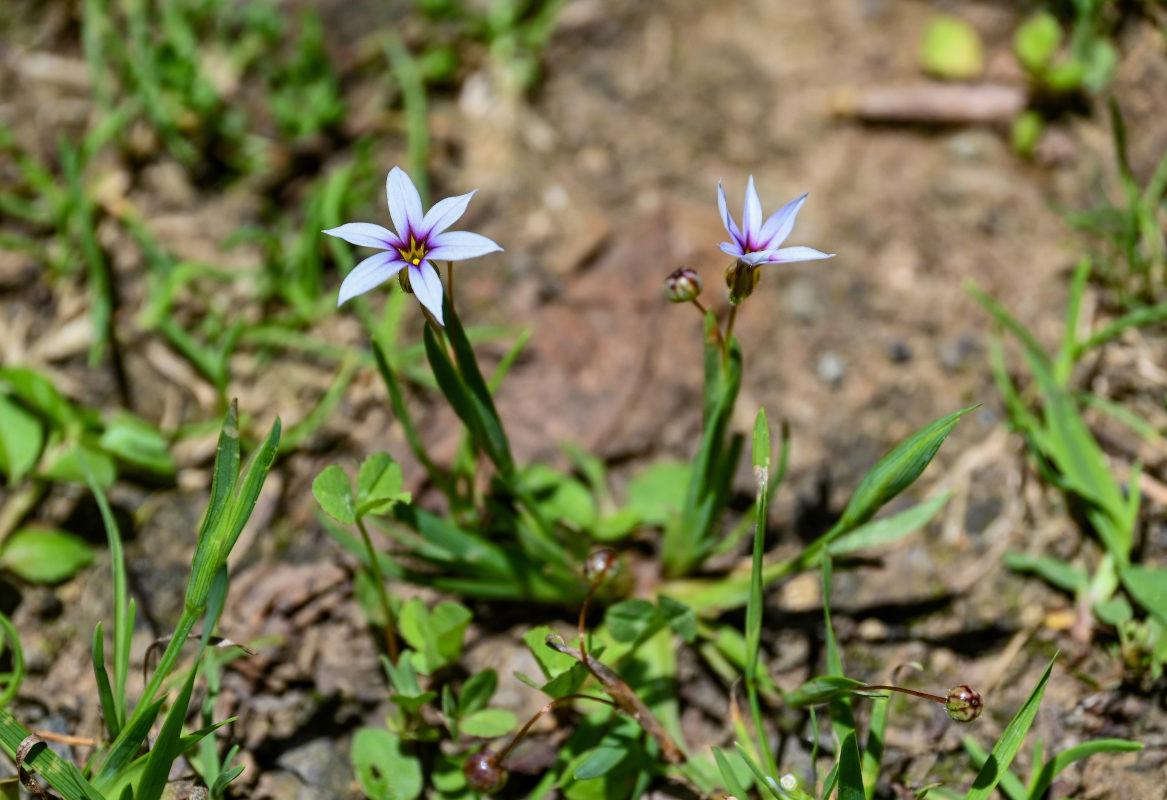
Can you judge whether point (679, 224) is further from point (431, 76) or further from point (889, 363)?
point (431, 76)

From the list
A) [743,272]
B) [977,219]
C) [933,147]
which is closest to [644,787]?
[743,272]

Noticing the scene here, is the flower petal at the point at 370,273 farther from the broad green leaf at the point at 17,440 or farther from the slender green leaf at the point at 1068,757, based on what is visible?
the slender green leaf at the point at 1068,757

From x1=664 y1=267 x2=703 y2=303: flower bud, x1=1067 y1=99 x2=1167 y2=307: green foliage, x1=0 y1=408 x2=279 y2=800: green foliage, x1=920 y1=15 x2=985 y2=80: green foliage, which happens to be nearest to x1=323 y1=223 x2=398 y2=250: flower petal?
x1=0 y1=408 x2=279 y2=800: green foliage

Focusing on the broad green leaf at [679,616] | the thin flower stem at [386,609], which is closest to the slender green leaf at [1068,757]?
the broad green leaf at [679,616]

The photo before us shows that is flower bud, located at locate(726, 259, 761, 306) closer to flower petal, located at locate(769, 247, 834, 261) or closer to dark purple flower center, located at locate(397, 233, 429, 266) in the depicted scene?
flower petal, located at locate(769, 247, 834, 261)

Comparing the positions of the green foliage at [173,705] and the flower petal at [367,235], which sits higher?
the flower petal at [367,235]
